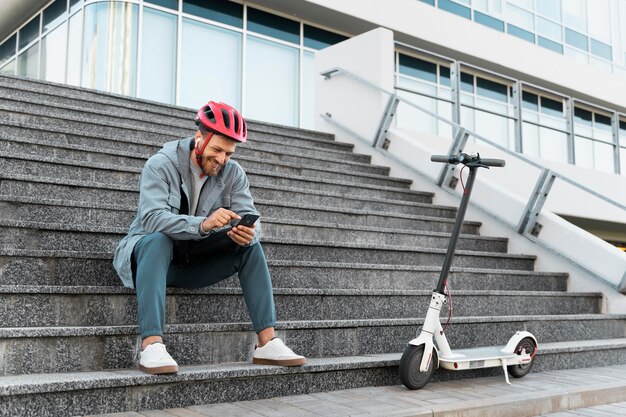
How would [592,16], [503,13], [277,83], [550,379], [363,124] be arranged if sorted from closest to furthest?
[550,379] → [363,124] → [277,83] → [503,13] → [592,16]

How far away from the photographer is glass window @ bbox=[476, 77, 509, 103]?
56.0 feet

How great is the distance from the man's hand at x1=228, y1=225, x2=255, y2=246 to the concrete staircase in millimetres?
538

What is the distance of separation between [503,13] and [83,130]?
576 inches

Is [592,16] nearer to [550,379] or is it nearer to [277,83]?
[277,83]

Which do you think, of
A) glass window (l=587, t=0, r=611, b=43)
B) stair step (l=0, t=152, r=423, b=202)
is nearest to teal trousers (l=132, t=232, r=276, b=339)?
stair step (l=0, t=152, r=423, b=202)

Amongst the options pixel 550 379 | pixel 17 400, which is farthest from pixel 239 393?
pixel 550 379

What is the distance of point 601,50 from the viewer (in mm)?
21281

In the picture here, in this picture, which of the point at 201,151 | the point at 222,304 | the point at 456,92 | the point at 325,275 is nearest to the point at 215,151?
the point at 201,151

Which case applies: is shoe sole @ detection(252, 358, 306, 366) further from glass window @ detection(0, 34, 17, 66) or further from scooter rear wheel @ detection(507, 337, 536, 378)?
glass window @ detection(0, 34, 17, 66)

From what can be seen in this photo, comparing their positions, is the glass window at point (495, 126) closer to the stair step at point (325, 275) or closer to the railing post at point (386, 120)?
the railing post at point (386, 120)

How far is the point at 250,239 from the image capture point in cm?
388

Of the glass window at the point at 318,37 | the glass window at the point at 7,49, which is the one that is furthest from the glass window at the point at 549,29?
the glass window at the point at 7,49

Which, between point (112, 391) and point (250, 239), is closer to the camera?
point (112, 391)

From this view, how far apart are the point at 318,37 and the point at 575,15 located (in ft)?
30.1
